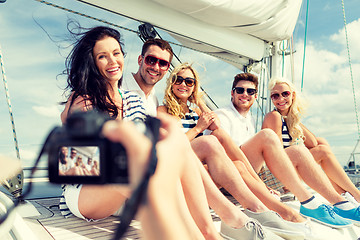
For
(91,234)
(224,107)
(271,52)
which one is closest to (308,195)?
(224,107)

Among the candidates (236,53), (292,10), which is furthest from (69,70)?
(292,10)

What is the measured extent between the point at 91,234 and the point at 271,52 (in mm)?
3476

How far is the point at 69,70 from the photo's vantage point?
1669mm

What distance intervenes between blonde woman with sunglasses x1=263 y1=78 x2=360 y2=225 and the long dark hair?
165 cm

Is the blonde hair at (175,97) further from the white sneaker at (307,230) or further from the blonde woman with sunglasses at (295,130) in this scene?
the white sneaker at (307,230)

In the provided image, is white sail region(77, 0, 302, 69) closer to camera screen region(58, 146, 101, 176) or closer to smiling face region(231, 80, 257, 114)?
smiling face region(231, 80, 257, 114)

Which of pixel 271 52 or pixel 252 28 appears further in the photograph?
pixel 271 52

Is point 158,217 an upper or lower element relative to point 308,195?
upper

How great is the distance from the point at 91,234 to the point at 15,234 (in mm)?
367

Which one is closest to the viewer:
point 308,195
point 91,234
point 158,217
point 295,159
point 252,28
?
point 158,217

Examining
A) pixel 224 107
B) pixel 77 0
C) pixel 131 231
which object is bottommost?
pixel 131 231

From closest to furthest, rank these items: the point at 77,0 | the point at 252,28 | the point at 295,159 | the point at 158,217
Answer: the point at 158,217, the point at 77,0, the point at 295,159, the point at 252,28

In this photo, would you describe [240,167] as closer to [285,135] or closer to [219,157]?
[219,157]

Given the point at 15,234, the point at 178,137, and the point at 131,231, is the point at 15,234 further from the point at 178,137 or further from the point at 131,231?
the point at 178,137
